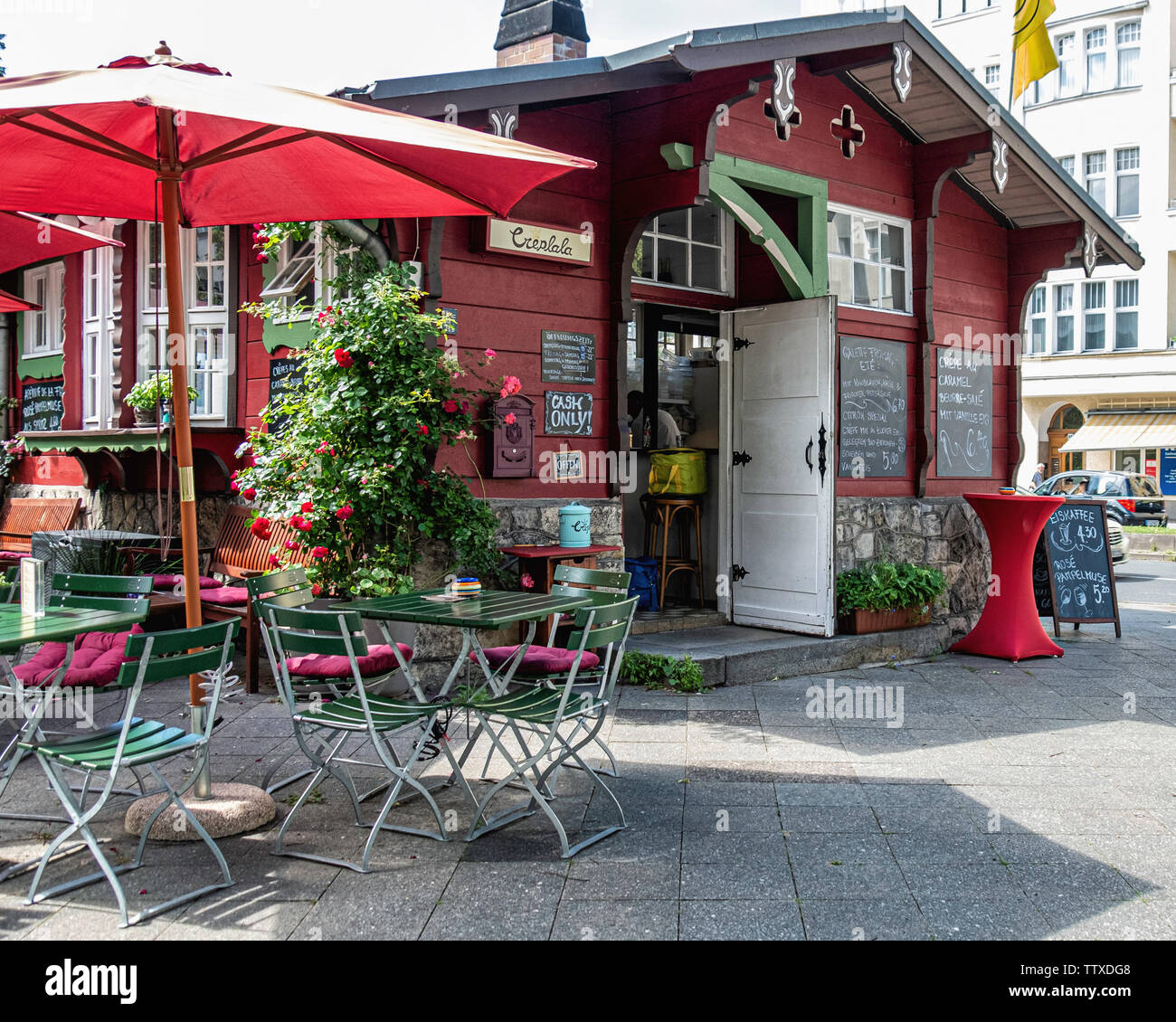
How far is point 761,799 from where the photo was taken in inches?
178

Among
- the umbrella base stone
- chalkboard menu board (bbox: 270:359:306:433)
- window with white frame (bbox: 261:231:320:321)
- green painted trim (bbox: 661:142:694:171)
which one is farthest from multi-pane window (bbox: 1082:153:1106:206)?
the umbrella base stone

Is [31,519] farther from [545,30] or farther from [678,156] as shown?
[678,156]

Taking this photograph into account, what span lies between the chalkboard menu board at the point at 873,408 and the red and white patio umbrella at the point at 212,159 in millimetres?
4353

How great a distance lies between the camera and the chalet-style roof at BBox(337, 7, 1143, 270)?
591 centimetres

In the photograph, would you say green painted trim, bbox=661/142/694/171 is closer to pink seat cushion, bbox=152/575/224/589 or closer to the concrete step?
the concrete step

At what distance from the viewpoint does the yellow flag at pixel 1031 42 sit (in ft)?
23.7

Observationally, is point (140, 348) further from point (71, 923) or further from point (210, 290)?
point (71, 923)

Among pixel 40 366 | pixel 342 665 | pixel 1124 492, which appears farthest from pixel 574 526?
pixel 1124 492

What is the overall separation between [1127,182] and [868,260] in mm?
20653

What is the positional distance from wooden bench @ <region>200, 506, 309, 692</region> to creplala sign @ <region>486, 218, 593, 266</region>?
2.17 m

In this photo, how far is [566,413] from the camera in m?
7.08
